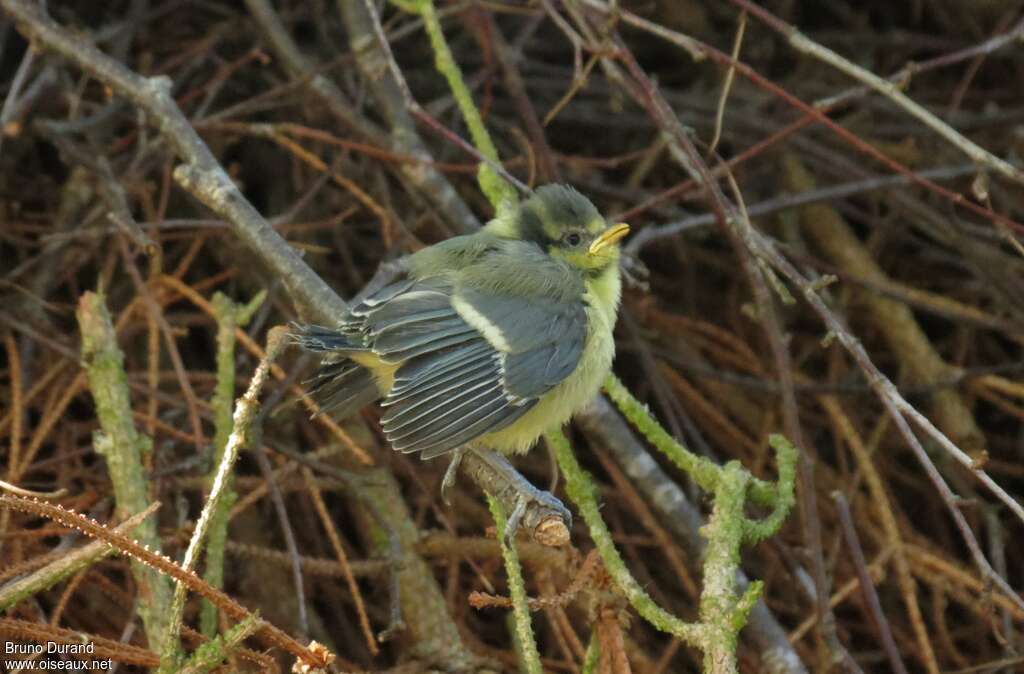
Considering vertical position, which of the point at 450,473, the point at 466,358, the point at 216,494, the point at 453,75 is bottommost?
the point at 450,473

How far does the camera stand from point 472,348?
5.86 feet

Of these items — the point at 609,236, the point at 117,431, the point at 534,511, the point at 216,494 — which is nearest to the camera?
the point at 216,494

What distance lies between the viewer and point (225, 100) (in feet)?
8.73

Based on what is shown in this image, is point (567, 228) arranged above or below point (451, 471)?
above

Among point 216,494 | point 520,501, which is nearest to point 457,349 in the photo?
point 520,501

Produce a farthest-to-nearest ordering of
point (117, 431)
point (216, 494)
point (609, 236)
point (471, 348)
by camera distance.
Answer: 1. point (609, 236)
2. point (471, 348)
3. point (117, 431)
4. point (216, 494)

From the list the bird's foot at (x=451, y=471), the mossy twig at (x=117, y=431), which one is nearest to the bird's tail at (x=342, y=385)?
the bird's foot at (x=451, y=471)

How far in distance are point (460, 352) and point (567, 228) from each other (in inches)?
14.2

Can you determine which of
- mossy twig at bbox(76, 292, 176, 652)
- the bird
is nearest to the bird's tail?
the bird

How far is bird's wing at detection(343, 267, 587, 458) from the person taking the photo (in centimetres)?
167

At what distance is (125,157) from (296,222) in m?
0.34

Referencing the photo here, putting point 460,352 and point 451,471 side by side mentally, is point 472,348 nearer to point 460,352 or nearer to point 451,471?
point 460,352

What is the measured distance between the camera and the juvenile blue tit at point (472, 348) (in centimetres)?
168

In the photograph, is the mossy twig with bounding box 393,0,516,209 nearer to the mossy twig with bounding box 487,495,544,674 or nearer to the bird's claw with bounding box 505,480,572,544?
the bird's claw with bounding box 505,480,572,544
